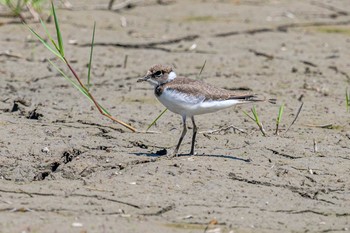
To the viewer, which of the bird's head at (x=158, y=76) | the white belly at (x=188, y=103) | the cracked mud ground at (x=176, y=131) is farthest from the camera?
the bird's head at (x=158, y=76)

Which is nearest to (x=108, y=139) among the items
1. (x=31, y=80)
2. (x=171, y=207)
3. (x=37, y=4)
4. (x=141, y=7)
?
(x=171, y=207)

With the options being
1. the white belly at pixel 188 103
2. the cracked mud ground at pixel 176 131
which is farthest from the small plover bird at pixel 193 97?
the cracked mud ground at pixel 176 131

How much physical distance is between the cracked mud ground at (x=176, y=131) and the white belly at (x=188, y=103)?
11.6 inches

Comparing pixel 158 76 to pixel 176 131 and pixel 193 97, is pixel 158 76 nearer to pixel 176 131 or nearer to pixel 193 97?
pixel 193 97

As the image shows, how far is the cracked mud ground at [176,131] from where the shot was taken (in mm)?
4840

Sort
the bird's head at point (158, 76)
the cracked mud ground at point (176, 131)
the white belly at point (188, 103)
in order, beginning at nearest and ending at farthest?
the cracked mud ground at point (176, 131)
the white belly at point (188, 103)
the bird's head at point (158, 76)

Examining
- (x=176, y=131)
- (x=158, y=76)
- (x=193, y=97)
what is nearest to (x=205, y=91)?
(x=193, y=97)

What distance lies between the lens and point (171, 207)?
4891 mm

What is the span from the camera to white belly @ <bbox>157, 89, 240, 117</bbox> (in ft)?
18.7

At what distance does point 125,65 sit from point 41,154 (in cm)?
297

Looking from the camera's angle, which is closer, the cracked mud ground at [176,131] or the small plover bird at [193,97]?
the cracked mud ground at [176,131]

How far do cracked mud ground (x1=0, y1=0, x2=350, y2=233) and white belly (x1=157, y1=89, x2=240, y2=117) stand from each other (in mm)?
295

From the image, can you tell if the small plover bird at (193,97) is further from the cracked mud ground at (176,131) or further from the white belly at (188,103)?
the cracked mud ground at (176,131)

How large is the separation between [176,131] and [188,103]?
2.90ft
